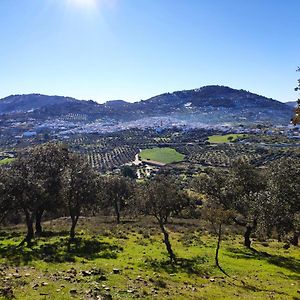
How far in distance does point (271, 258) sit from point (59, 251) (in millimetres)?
20947

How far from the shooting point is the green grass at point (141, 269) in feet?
67.7

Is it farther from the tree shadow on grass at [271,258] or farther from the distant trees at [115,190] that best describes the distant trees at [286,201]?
the distant trees at [115,190]

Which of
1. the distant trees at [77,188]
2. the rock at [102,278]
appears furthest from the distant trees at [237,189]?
the rock at [102,278]

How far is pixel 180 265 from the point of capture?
3008 centimetres

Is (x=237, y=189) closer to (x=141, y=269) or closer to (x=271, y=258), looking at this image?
(x=271, y=258)

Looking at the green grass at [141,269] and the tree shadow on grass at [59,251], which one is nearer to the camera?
the green grass at [141,269]

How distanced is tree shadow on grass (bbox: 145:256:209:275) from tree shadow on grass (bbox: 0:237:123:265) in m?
4.01

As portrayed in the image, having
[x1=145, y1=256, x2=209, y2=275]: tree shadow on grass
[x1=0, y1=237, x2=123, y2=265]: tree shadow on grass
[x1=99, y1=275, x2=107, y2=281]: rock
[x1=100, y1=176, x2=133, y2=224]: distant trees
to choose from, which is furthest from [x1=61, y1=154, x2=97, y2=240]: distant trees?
[x1=100, y1=176, x2=133, y2=224]: distant trees

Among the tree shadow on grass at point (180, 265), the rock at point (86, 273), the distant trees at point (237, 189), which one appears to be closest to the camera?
the rock at point (86, 273)

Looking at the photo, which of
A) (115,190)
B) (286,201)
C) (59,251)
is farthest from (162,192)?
(115,190)

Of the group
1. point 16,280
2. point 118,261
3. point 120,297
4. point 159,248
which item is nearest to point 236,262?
point 159,248

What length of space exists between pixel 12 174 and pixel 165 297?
905 inches

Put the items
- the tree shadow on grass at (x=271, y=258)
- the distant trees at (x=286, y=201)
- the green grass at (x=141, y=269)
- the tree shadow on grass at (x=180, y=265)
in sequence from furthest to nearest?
the tree shadow on grass at (x=271, y=258), the distant trees at (x=286, y=201), the tree shadow on grass at (x=180, y=265), the green grass at (x=141, y=269)

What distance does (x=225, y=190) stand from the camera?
141 feet
